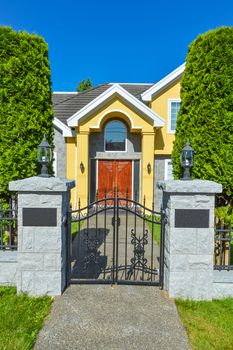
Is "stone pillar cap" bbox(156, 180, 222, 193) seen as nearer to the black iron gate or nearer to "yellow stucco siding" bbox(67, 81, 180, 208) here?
the black iron gate

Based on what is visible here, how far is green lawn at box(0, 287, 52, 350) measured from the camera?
314 centimetres

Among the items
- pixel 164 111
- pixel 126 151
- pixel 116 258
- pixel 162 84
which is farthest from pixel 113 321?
pixel 162 84

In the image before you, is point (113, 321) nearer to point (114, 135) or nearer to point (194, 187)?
point (194, 187)

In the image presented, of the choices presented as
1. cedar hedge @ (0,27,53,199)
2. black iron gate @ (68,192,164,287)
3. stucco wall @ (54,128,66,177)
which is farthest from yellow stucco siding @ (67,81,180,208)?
cedar hedge @ (0,27,53,199)

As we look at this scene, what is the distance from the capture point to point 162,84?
12.8 m

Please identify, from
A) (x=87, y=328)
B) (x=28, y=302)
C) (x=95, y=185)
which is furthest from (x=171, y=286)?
(x=95, y=185)

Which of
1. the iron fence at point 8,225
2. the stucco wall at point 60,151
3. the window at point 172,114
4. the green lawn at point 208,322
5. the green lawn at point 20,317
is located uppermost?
the window at point 172,114

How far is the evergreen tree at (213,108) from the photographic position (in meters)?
4.70

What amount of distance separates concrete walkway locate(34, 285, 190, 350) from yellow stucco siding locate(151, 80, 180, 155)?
364 inches

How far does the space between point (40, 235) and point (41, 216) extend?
0.33 metres

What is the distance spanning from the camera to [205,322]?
3.68 m

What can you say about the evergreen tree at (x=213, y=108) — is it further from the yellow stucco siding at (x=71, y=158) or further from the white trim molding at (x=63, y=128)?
the yellow stucco siding at (x=71, y=158)

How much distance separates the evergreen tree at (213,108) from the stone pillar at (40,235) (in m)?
2.72

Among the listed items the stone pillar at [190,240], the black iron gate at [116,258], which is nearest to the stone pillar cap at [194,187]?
the stone pillar at [190,240]
